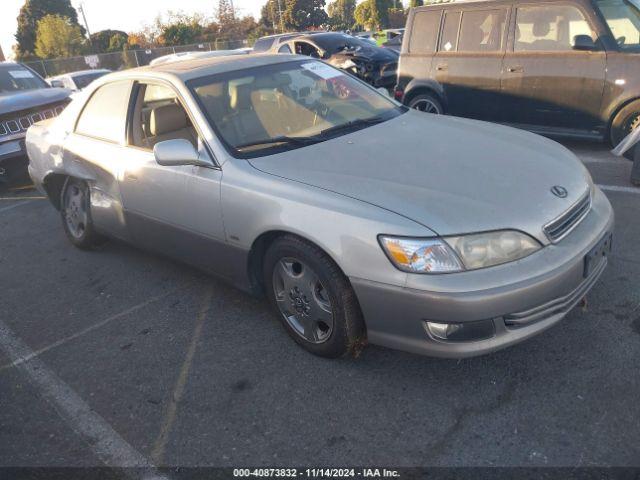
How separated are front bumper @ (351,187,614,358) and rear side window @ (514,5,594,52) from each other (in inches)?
169

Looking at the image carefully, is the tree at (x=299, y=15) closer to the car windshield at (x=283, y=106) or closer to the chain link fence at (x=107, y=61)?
the chain link fence at (x=107, y=61)

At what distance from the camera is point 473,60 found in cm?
682

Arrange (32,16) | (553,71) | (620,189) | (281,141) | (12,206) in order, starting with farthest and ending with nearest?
(32,16) < (12,206) < (553,71) < (620,189) < (281,141)

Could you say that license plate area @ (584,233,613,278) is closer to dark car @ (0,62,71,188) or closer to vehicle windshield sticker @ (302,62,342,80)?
vehicle windshield sticker @ (302,62,342,80)

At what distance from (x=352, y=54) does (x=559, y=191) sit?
848cm

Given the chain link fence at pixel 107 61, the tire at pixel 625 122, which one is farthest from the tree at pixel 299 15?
the tire at pixel 625 122

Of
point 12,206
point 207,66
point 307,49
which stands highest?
point 207,66

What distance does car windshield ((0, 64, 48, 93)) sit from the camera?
28.0ft

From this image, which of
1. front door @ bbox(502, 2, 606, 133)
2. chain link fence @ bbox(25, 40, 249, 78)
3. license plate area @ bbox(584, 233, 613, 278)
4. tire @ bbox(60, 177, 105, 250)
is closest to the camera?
license plate area @ bbox(584, 233, 613, 278)

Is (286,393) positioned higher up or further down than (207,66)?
further down

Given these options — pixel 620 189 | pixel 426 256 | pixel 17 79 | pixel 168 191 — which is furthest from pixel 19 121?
A: pixel 620 189

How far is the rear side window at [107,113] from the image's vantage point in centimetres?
405

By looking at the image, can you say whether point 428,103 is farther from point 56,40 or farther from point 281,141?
point 56,40

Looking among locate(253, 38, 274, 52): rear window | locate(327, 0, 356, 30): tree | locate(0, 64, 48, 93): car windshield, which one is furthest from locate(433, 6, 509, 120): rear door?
locate(327, 0, 356, 30): tree
